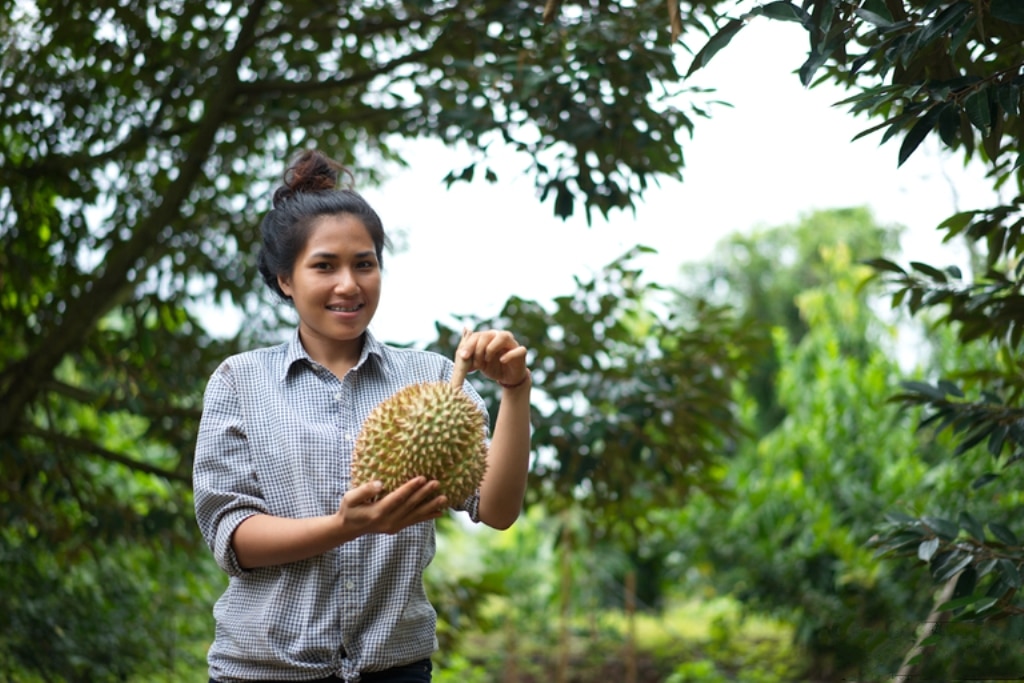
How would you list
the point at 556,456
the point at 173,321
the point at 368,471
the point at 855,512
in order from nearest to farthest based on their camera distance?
1. the point at 368,471
2. the point at 556,456
3. the point at 173,321
4. the point at 855,512

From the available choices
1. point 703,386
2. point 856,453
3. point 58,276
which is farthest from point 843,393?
point 58,276

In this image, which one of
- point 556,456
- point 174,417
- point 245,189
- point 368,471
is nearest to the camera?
point 368,471

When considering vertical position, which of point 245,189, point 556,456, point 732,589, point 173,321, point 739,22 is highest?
point 245,189

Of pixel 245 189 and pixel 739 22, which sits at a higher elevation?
pixel 245 189

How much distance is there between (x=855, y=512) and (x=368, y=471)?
14.7 ft

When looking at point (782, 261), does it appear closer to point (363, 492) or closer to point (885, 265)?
point (885, 265)

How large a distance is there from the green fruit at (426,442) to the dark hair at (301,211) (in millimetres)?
312

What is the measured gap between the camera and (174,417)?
3.46 meters

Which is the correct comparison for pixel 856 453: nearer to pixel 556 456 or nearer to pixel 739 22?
pixel 556 456

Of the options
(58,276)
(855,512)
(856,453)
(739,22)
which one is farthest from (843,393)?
(739,22)

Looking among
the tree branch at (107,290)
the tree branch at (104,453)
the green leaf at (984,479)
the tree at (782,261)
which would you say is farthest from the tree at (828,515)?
the tree at (782,261)

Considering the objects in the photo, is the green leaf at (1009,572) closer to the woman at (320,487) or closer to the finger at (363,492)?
the woman at (320,487)

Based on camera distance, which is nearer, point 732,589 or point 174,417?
point 174,417

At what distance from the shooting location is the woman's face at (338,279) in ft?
4.94
